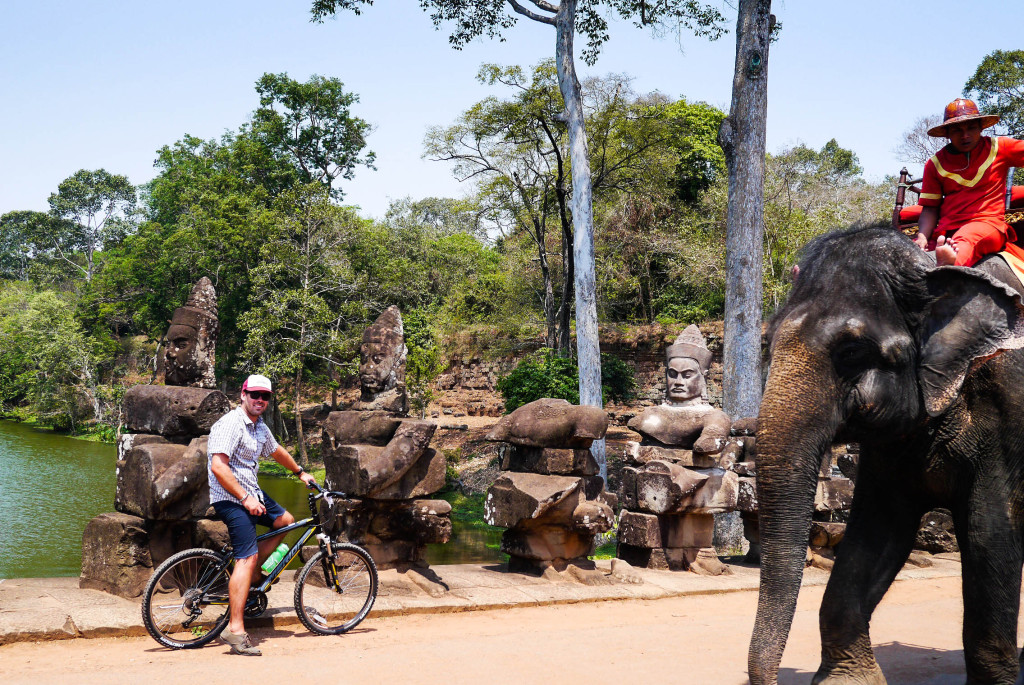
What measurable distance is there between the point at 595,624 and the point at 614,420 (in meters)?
20.5

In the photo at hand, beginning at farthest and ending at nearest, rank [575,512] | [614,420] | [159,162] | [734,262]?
[159,162], [614,420], [734,262], [575,512]

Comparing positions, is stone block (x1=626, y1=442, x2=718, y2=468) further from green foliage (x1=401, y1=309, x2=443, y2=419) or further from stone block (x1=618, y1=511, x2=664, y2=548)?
green foliage (x1=401, y1=309, x2=443, y2=419)

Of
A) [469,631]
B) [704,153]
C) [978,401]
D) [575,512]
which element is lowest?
[469,631]

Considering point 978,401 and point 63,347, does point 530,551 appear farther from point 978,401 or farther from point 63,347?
point 63,347

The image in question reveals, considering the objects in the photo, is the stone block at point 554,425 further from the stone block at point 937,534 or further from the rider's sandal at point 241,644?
the stone block at point 937,534

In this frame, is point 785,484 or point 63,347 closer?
point 785,484

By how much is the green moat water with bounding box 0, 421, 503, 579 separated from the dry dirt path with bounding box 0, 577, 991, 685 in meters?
5.52

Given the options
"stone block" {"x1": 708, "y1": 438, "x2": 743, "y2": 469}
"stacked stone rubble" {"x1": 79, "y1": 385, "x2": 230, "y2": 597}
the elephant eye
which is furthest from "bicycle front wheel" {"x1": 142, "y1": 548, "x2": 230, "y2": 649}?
"stone block" {"x1": 708, "y1": 438, "x2": 743, "y2": 469}

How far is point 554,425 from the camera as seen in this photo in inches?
267

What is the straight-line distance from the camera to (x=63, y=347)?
2930cm

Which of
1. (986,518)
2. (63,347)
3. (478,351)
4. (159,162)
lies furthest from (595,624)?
(159,162)

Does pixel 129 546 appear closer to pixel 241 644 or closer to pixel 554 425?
pixel 241 644

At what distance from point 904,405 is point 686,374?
471 centimetres

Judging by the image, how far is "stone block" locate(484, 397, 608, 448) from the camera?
6.75 meters
